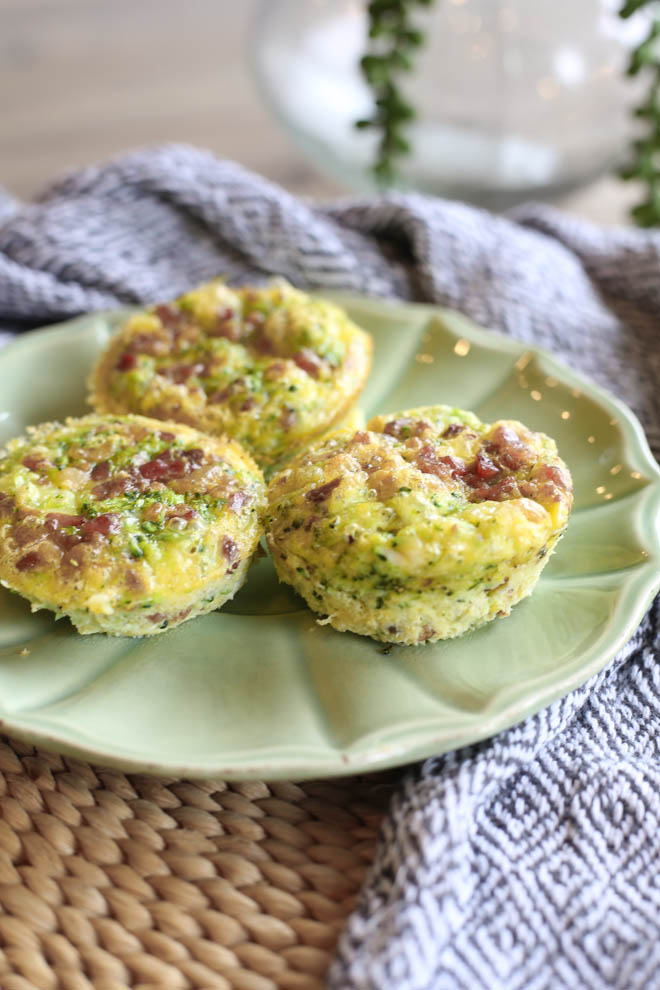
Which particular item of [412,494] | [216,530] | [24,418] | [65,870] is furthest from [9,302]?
[65,870]

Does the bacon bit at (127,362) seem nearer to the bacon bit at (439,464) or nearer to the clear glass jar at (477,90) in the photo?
the bacon bit at (439,464)

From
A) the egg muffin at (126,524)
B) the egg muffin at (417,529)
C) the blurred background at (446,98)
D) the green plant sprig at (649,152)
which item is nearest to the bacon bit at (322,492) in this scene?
the egg muffin at (417,529)

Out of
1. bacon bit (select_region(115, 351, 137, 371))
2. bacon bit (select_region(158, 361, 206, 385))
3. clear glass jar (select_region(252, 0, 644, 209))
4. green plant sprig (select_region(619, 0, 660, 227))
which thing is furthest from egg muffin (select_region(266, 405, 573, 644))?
clear glass jar (select_region(252, 0, 644, 209))

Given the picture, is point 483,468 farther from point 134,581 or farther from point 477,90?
point 477,90

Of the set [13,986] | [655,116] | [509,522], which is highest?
[655,116]

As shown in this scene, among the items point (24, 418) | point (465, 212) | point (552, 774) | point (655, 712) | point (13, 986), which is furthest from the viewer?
point (465, 212)

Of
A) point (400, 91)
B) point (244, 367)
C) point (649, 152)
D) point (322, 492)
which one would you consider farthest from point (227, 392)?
point (649, 152)

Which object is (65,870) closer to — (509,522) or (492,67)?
(509,522)
